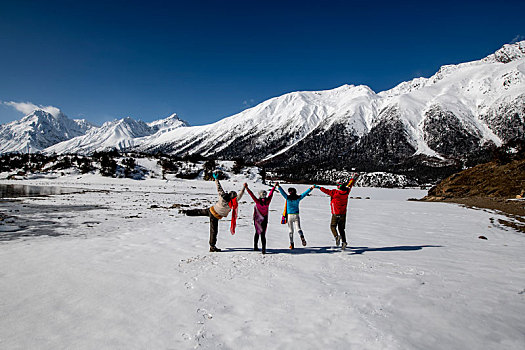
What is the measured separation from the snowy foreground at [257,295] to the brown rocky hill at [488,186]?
23.2 metres

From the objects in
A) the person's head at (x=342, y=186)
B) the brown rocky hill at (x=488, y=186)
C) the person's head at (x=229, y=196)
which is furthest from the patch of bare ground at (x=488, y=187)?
the person's head at (x=229, y=196)

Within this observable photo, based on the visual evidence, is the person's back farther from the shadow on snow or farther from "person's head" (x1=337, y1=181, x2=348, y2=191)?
the shadow on snow

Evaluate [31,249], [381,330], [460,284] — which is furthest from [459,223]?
[31,249]

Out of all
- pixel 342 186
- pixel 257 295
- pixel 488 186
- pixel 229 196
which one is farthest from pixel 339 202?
pixel 488 186

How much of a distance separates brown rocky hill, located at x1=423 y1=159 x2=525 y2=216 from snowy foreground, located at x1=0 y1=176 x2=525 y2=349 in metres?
23.2

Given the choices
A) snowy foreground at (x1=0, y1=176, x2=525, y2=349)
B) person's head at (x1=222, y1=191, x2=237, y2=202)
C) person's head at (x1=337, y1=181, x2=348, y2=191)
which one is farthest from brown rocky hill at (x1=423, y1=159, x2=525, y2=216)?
person's head at (x1=222, y1=191, x2=237, y2=202)

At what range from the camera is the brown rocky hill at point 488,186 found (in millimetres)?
28500

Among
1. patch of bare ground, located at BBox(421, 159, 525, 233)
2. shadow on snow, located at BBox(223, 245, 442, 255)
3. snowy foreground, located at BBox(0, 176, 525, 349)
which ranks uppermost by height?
patch of bare ground, located at BBox(421, 159, 525, 233)

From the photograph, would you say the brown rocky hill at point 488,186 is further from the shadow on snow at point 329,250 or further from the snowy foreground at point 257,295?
the snowy foreground at point 257,295

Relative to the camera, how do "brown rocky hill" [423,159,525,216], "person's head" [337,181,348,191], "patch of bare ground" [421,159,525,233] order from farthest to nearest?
"brown rocky hill" [423,159,525,216] < "patch of bare ground" [421,159,525,233] < "person's head" [337,181,348,191]

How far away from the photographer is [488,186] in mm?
34625

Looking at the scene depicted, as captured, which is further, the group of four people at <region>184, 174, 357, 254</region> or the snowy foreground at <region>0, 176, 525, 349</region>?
the group of four people at <region>184, 174, 357, 254</region>

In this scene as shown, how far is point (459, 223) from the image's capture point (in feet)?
53.1

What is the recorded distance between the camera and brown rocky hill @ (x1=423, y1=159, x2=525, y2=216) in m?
28.5
